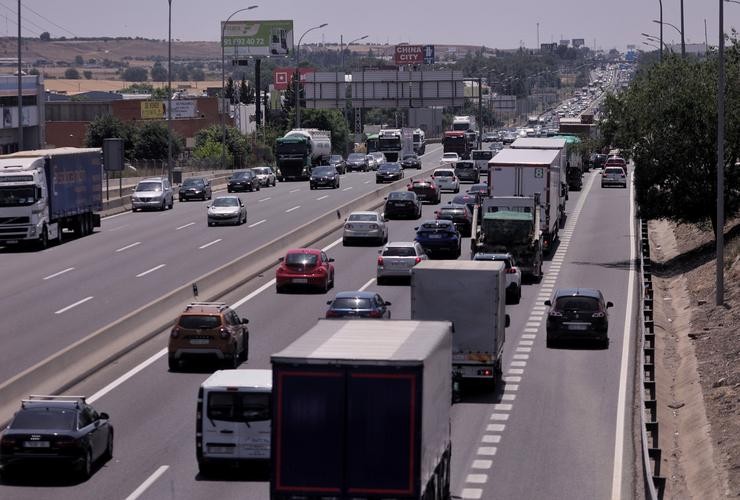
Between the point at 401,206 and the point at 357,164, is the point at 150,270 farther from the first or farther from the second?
the point at 357,164

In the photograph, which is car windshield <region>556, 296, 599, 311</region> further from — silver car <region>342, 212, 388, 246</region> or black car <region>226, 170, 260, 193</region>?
black car <region>226, 170, 260, 193</region>

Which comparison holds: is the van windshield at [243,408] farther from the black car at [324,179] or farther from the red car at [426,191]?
the black car at [324,179]

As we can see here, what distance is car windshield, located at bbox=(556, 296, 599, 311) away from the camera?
3547 cm

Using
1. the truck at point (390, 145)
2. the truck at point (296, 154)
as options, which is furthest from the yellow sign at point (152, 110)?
the truck at point (296, 154)

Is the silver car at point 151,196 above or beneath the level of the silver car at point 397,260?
above

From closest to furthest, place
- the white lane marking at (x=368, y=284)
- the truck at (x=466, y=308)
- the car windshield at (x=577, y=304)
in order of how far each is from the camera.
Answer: the truck at (x=466, y=308), the car windshield at (x=577, y=304), the white lane marking at (x=368, y=284)

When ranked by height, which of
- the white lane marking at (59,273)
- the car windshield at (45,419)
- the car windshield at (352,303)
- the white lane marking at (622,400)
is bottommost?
the white lane marking at (622,400)

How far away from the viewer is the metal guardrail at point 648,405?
20.6 m

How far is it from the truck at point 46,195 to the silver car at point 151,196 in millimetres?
11091

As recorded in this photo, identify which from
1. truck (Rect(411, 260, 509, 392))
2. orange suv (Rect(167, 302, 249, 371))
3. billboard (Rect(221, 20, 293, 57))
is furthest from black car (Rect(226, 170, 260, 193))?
billboard (Rect(221, 20, 293, 57))

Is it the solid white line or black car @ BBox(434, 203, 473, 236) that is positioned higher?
black car @ BBox(434, 203, 473, 236)

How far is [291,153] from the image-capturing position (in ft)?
334

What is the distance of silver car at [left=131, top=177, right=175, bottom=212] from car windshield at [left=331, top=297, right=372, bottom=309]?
39.9 m

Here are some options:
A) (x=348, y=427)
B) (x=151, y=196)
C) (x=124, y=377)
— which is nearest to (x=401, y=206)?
(x=151, y=196)
